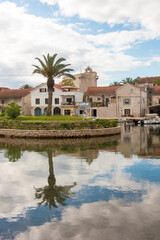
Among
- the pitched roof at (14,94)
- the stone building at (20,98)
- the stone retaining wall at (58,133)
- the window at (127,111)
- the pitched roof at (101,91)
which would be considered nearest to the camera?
the stone retaining wall at (58,133)

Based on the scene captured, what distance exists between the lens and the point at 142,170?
40.5 ft

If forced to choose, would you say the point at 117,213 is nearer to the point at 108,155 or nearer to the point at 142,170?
the point at 142,170

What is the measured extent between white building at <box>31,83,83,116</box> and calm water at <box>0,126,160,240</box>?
42854mm

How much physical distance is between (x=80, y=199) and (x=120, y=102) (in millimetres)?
51783

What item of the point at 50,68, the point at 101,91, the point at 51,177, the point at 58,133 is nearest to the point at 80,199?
the point at 51,177

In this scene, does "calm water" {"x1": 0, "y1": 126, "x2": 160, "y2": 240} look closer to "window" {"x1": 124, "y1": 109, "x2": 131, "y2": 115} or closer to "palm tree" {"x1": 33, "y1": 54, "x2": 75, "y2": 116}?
"palm tree" {"x1": 33, "y1": 54, "x2": 75, "y2": 116}

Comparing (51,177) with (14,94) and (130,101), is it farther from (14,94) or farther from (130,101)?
(14,94)

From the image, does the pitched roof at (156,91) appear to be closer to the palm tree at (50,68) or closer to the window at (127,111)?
the window at (127,111)

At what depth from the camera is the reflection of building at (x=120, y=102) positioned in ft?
189

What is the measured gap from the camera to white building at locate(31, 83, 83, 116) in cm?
5728

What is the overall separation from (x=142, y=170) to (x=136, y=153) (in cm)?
523

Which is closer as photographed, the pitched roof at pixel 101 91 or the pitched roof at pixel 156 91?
the pitched roof at pixel 101 91

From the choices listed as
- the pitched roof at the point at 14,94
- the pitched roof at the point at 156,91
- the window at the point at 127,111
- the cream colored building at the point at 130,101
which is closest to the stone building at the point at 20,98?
the pitched roof at the point at 14,94

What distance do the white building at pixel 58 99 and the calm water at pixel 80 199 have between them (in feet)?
141
